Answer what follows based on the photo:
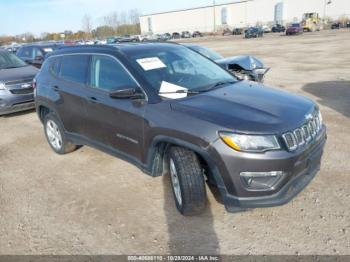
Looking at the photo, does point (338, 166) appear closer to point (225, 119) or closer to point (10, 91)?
point (225, 119)

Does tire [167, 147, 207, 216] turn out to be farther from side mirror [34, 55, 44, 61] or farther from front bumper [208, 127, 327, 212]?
side mirror [34, 55, 44, 61]

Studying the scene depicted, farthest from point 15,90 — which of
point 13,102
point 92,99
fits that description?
point 92,99

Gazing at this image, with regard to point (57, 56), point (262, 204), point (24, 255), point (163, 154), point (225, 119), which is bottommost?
point (24, 255)

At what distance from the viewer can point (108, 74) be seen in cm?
402

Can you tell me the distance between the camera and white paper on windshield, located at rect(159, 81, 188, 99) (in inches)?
138

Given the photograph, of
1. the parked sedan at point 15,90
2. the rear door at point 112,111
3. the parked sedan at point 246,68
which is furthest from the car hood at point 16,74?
the rear door at point 112,111

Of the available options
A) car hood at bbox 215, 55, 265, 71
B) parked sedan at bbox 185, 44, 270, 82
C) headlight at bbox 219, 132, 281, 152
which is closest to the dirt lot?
headlight at bbox 219, 132, 281, 152

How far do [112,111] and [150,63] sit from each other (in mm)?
726

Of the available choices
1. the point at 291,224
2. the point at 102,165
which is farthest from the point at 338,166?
the point at 102,165

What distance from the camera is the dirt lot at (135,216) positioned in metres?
3.05

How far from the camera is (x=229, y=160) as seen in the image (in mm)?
2887

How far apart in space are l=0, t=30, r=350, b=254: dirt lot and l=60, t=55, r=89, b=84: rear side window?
1.31m

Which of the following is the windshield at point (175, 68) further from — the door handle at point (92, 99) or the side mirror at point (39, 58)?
the side mirror at point (39, 58)

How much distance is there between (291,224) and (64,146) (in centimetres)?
362
